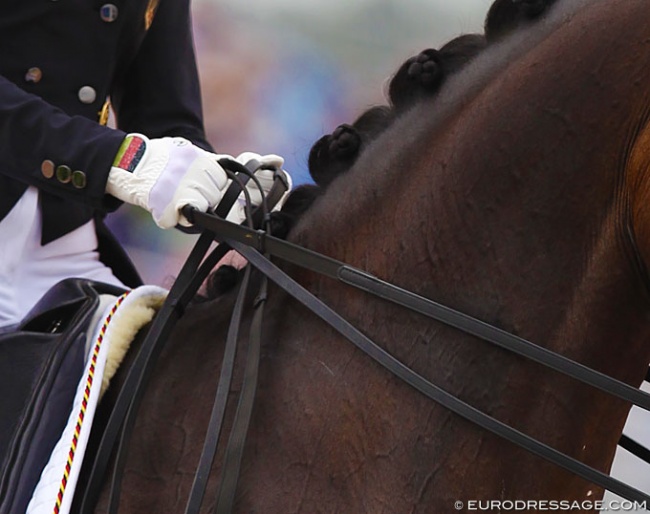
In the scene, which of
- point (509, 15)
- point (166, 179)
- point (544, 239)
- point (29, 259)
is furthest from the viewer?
point (29, 259)

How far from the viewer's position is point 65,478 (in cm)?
115

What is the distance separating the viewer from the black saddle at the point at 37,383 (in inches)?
46.1

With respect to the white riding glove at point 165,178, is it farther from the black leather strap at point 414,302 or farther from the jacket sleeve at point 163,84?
the jacket sleeve at point 163,84

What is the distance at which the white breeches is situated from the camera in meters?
1.41

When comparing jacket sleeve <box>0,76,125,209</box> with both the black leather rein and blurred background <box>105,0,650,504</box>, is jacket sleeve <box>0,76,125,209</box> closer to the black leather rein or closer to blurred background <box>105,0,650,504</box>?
the black leather rein

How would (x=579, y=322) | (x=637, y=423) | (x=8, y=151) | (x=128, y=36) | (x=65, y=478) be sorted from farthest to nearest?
1. (x=637, y=423)
2. (x=128, y=36)
3. (x=8, y=151)
4. (x=65, y=478)
5. (x=579, y=322)

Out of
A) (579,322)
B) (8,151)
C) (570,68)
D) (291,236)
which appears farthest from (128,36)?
(579,322)

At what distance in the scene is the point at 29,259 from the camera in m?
1.45

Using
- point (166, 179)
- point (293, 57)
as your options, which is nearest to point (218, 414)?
point (166, 179)

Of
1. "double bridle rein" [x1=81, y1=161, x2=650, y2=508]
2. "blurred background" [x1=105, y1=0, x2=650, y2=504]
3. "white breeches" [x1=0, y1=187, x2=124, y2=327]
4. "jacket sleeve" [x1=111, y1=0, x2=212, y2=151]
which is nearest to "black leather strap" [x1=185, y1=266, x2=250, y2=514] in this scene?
"double bridle rein" [x1=81, y1=161, x2=650, y2=508]

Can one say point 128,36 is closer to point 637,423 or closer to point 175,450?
point 175,450

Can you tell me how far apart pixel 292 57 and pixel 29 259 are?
6.71ft

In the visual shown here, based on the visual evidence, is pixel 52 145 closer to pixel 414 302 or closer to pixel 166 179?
pixel 166 179

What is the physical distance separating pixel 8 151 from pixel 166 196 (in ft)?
0.76
